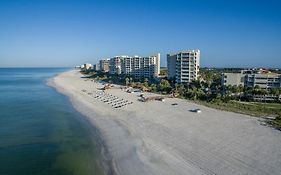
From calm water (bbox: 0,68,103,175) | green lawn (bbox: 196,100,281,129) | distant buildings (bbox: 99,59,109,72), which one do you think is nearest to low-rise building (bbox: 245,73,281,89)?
green lawn (bbox: 196,100,281,129)

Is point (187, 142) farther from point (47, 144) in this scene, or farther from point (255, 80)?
point (255, 80)

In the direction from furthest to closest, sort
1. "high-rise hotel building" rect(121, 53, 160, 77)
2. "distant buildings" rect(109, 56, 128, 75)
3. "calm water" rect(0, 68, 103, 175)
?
"distant buildings" rect(109, 56, 128, 75), "high-rise hotel building" rect(121, 53, 160, 77), "calm water" rect(0, 68, 103, 175)

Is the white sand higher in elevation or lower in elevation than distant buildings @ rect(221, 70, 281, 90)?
lower

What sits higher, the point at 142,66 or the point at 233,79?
the point at 142,66

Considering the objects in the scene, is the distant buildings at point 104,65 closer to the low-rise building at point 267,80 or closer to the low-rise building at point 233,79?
the low-rise building at point 233,79

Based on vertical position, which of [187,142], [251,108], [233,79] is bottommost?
[187,142]

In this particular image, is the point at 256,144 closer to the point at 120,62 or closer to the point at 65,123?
the point at 65,123

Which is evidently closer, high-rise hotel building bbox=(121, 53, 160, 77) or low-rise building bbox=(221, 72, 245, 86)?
low-rise building bbox=(221, 72, 245, 86)

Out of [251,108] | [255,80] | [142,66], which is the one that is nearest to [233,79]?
[255,80]

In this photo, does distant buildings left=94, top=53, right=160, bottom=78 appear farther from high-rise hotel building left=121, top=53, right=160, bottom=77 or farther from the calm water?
the calm water
